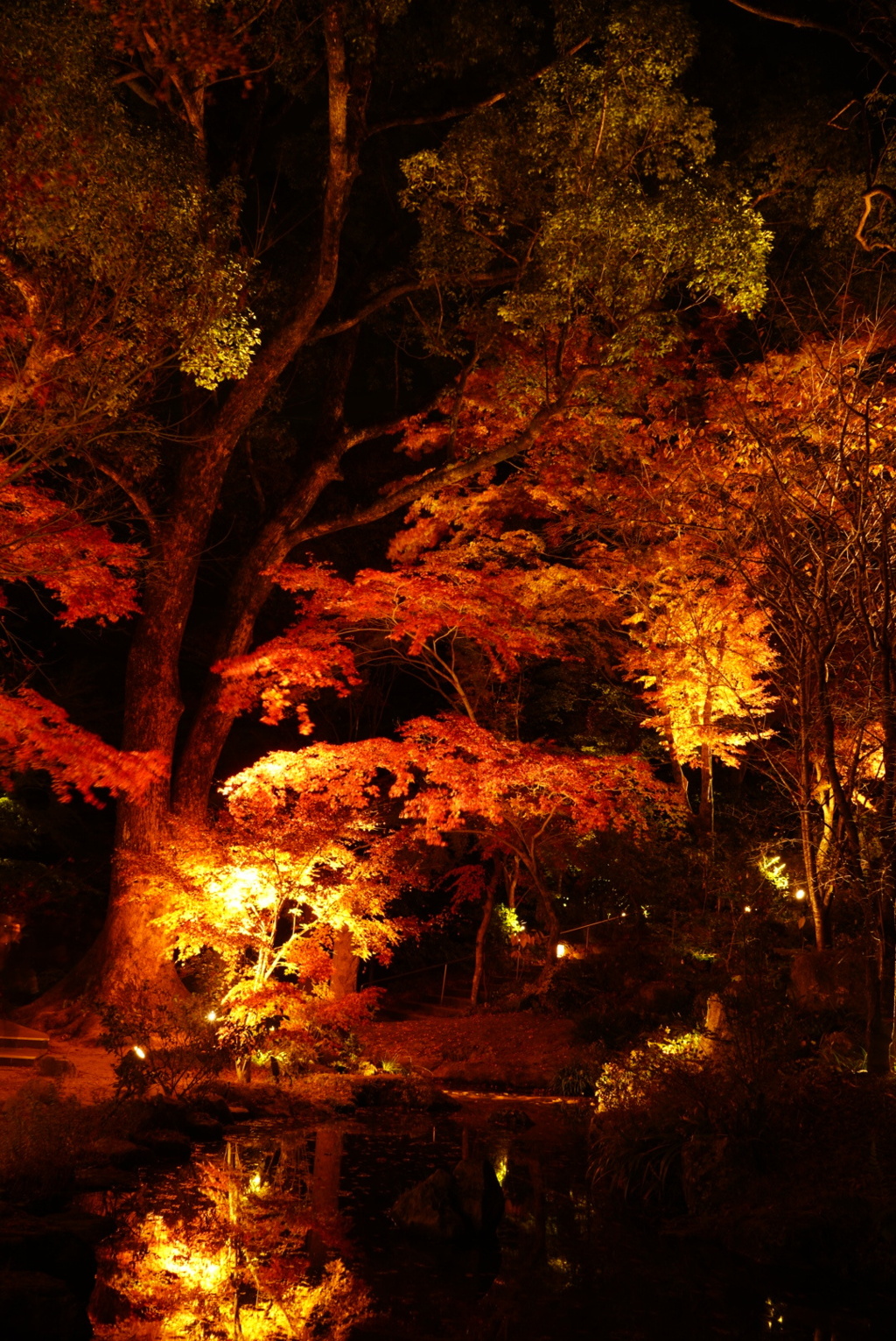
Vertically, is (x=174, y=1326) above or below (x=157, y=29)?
below

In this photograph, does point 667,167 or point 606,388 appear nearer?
point 667,167

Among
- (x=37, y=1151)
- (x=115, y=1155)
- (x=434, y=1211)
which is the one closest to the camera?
(x=37, y=1151)

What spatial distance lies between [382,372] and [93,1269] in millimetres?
13342

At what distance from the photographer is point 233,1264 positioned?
564 centimetres

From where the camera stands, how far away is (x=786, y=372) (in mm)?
12359

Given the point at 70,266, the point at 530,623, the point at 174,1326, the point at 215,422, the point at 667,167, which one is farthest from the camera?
the point at 530,623

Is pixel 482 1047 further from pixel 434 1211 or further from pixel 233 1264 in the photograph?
pixel 233 1264

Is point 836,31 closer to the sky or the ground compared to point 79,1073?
closer to the sky

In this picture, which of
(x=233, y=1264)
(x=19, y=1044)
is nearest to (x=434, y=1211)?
(x=233, y=1264)

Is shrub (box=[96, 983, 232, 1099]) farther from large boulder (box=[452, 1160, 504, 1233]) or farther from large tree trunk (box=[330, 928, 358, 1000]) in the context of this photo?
large tree trunk (box=[330, 928, 358, 1000])

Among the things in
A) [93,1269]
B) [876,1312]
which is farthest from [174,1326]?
[876,1312]

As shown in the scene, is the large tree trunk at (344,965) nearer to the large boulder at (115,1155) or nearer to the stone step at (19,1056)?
the stone step at (19,1056)

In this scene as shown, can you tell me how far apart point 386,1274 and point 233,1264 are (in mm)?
875

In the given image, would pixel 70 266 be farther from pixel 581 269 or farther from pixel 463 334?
pixel 463 334
